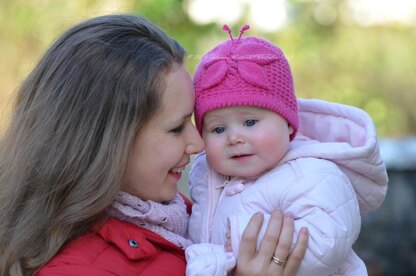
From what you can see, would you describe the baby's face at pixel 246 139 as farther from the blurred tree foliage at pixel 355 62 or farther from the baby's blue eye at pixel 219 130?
the blurred tree foliage at pixel 355 62

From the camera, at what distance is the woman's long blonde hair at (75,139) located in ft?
7.91

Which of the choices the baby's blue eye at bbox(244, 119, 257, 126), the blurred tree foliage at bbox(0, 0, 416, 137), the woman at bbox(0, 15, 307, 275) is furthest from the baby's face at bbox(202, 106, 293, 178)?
the blurred tree foliage at bbox(0, 0, 416, 137)

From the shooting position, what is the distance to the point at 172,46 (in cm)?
262

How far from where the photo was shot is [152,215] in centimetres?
256

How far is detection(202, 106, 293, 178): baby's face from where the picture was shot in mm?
2543

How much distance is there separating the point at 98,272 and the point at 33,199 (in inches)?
12.9

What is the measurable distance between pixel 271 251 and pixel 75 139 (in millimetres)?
714

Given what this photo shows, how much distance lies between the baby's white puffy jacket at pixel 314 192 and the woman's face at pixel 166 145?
0.21 meters

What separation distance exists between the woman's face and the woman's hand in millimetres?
332

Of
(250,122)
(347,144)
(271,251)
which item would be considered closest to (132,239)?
(271,251)

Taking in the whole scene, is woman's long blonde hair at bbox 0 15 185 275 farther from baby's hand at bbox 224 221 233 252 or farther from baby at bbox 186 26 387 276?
baby's hand at bbox 224 221 233 252

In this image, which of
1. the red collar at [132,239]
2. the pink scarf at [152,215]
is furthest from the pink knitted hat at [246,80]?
the red collar at [132,239]

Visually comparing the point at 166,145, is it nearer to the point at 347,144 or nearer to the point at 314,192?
the point at 314,192

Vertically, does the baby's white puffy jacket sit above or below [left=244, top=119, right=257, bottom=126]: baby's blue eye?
below
